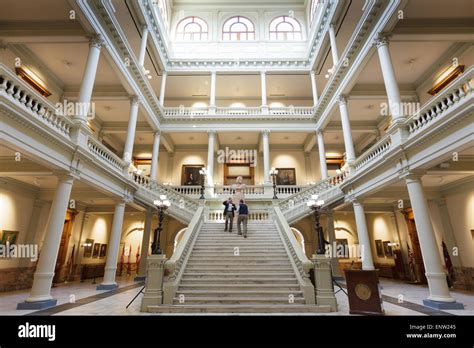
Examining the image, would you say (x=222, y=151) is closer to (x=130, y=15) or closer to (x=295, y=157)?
(x=295, y=157)

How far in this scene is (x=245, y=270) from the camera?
8297 millimetres

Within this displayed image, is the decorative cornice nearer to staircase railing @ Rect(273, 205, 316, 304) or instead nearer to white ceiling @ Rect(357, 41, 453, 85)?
staircase railing @ Rect(273, 205, 316, 304)

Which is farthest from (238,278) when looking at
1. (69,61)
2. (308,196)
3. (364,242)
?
(69,61)

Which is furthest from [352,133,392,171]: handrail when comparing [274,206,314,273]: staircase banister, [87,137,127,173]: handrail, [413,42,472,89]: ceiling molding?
[87,137,127,173]: handrail

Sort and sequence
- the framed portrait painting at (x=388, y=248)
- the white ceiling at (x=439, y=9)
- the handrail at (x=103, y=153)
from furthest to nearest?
the framed portrait painting at (x=388, y=248) → the handrail at (x=103, y=153) → the white ceiling at (x=439, y=9)

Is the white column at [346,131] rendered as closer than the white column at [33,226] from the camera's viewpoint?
No

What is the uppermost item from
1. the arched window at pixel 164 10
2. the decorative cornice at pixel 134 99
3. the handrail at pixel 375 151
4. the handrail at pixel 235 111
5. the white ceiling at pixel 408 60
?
the arched window at pixel 164 10

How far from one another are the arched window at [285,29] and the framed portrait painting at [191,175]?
12.4 m

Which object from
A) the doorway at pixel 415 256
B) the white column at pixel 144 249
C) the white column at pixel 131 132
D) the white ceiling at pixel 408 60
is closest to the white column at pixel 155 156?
the white column at pixel 144 249

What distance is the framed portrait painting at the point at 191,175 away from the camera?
1980 cm

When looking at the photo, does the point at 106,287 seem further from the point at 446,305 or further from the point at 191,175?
the point at 446,305

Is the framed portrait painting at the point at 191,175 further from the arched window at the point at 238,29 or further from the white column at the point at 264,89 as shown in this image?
the arched window at the point at 238,29

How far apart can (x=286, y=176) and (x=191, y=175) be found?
7417 mm
